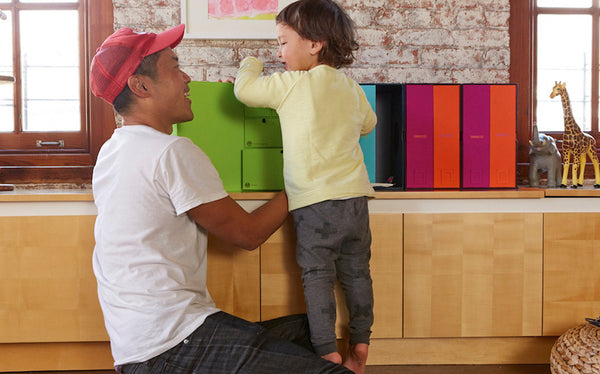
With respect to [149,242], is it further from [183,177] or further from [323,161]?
[323,161]

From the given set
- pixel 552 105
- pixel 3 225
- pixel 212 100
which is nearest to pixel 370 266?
pixel 212 100

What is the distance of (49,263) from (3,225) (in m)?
0.18

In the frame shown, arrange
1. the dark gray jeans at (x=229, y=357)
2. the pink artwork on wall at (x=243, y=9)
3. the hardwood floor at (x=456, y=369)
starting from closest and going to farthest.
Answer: the dark gray jeans at (x=229, y=357)
the hardwood floor at (x=456, y=369)
the pink artwork on wall at (x=243, y=9)

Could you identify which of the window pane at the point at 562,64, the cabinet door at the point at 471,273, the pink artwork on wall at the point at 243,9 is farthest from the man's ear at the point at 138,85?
the window pane at the point at 562,64

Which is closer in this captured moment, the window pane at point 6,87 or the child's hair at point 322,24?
the child's hair at point 322,24

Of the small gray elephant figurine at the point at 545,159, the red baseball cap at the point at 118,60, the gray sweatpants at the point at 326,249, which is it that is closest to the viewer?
the red baseball cap at the point at 118,60

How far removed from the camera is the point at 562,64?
2.11 metres

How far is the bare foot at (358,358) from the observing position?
4.36 feet

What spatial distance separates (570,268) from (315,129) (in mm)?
932

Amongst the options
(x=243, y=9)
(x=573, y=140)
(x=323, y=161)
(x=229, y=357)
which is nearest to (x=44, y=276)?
(x=229, y=357)

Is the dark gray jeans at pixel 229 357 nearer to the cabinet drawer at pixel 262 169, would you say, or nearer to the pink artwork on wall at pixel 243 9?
the cabinet drawer at pixel 262 169

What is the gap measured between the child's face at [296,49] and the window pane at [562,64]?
4.09 ft

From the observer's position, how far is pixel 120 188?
3.17 feet

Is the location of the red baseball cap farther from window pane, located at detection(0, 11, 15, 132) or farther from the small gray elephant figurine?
the small gray elephant figurine
